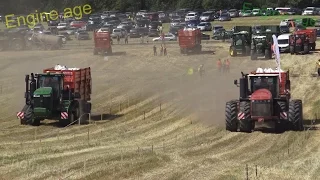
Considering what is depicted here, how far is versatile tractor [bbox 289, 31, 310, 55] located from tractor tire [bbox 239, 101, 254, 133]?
3544 cm

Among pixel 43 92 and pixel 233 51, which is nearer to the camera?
pixel 43 92

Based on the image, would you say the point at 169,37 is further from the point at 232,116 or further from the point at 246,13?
the point at 232,116

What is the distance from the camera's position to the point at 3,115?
38.2 m

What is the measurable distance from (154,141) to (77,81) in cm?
840

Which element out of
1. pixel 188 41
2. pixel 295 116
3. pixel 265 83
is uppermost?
pixel 265 83

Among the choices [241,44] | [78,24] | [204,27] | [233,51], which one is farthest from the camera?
[78,24]

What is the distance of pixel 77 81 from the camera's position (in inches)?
1400

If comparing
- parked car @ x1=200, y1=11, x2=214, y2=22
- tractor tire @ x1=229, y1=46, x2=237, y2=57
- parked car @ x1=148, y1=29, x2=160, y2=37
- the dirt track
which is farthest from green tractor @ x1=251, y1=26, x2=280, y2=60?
parked car @ x1=200, y1=11, x2=214, y2=22

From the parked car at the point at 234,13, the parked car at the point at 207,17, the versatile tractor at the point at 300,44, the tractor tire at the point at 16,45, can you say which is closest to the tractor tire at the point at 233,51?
the versatile tractor at the point at 300,44

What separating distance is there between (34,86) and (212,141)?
32.5 feet

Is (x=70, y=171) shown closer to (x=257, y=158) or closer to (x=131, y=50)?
(x=257, y=158)

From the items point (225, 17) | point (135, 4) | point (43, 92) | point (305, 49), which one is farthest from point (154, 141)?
point (135, 4)

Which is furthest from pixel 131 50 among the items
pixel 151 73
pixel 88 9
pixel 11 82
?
pixel 88 9

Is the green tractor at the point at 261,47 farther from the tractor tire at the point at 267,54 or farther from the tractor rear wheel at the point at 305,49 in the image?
the tractor rear wheel at the point at 305,49
